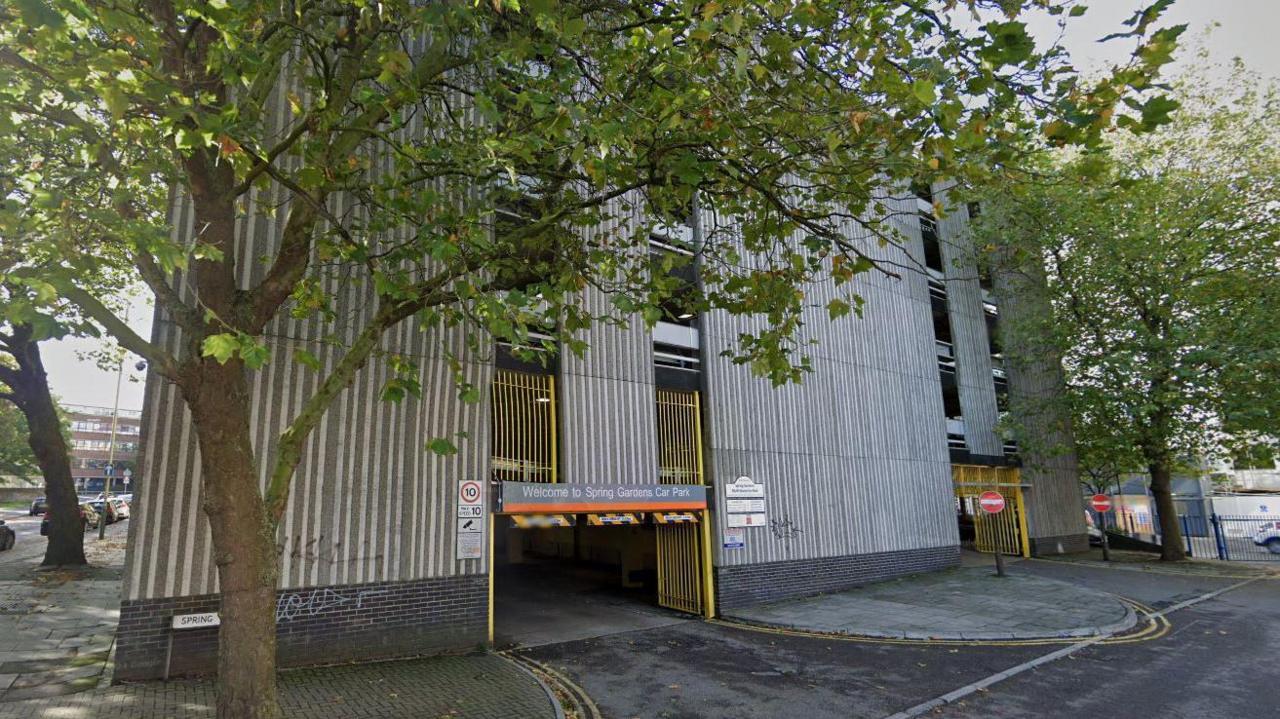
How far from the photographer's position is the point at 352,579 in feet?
27.4

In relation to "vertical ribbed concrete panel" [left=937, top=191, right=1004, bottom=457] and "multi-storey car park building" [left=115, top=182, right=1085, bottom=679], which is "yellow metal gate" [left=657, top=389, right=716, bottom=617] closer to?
"multi-storey car park building" [left=115, top=182, right=1085, bottom=679]

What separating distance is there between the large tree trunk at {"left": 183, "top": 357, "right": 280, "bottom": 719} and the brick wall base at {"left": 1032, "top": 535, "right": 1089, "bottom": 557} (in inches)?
889

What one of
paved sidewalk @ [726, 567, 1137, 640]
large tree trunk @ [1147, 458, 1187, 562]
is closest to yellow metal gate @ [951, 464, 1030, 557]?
large tree trunk @ [1147, 458, 1187, 562]

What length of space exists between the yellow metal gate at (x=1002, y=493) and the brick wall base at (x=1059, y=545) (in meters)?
0.48

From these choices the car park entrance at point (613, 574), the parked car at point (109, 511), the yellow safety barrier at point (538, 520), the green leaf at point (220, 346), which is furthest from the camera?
the parked car at point (109, 511)

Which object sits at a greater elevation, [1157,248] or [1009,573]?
[1157,248]

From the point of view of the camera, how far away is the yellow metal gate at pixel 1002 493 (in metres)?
19.0

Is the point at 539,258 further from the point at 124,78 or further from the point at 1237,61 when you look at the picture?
the point at 1237,61

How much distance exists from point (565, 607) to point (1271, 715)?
33.4 feet

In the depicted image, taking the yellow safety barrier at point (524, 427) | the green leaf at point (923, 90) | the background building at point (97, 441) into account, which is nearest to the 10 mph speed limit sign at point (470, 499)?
the yellow safety barrier at point (524, 427)

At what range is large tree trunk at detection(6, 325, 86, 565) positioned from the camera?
15016 mm

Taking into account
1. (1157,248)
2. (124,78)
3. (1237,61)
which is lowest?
(124,78)

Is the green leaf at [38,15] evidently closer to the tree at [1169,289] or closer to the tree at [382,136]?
the tree at [382,136]

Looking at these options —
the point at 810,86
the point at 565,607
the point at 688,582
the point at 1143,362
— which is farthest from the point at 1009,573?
the point at 810,86
